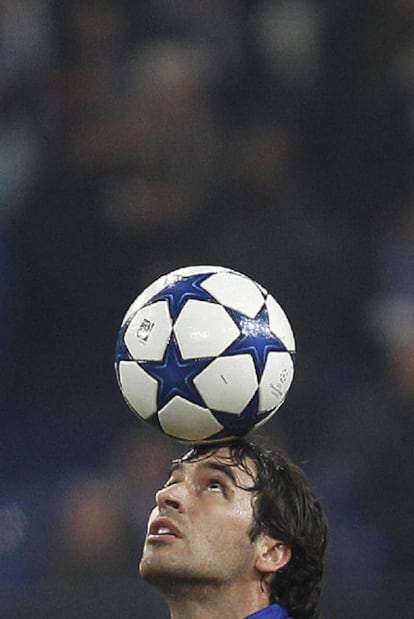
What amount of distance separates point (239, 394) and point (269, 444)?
47 cm

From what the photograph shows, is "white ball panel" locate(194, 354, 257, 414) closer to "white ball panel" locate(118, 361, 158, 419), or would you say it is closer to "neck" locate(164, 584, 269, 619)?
"white ball panel" locate(118, 361, 158, 419)

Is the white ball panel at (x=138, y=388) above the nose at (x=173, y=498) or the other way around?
above

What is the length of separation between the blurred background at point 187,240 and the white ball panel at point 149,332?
2326 mm

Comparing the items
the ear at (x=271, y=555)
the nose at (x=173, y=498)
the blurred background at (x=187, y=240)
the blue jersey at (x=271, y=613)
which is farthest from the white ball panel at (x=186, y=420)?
the blurred background at (x=187, y=240)

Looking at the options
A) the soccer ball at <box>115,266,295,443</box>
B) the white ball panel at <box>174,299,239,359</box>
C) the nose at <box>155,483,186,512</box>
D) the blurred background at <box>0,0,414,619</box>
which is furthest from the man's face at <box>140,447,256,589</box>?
the blurred background at <box>0,0,414,619</box>

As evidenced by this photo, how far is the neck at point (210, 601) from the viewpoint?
3766 mm

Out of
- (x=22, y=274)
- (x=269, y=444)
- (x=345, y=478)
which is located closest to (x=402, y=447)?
(x=345, y=478)

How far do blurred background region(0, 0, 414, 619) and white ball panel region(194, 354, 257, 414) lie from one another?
92.7 inches

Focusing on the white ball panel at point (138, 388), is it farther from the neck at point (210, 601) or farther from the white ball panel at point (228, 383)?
the neck at point (210, 601)

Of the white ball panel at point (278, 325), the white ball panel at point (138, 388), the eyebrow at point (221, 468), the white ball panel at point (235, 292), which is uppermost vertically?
the white ball panel at point (235, 292)

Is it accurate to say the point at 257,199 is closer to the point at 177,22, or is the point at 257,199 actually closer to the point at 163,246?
the point at 163,246

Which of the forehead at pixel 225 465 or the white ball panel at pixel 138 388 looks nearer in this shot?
the white ball panel at pixel 138 388

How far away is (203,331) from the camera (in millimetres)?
3619

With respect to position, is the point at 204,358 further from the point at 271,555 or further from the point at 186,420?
the point at 271,555
